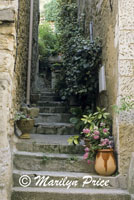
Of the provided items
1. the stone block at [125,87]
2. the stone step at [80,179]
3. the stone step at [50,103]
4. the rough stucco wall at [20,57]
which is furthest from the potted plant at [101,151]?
the stone step at [50,103]

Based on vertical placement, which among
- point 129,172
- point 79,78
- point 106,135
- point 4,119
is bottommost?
point 129,172

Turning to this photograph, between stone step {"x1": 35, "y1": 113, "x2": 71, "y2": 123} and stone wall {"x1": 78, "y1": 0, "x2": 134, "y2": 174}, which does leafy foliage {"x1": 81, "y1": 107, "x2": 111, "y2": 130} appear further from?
stone step {"x1": 35, "y1": 113, "x2": 71, "y2": 123}

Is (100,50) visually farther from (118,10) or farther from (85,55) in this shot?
(118,10)

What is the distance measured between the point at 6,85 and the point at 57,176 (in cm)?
137

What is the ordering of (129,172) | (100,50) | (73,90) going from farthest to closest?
(73,90) → (100,50) → (129,172)

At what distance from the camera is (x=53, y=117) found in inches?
208

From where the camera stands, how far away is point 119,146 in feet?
10.0

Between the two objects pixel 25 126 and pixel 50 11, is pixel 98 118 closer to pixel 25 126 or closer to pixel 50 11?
pixel 25 126

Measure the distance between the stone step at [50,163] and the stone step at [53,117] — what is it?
1875 millimetres

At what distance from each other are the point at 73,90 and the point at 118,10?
2.24 m

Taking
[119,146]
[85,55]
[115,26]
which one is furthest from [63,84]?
[119,146]

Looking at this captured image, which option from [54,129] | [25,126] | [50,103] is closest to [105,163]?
[25,126]

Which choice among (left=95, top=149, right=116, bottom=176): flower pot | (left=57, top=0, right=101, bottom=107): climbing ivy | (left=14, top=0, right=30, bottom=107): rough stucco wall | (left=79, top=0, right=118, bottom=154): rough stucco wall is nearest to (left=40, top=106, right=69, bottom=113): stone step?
(left=57, top=0, right=101, bottom=107): climbing ivy

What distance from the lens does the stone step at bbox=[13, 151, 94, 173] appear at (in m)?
3.29
